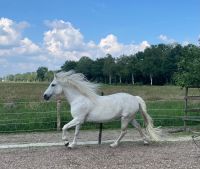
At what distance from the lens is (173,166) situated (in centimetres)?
731

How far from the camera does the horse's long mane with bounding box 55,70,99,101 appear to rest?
32.1 feet

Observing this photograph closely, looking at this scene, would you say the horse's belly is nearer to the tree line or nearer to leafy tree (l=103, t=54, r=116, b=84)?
the tree line

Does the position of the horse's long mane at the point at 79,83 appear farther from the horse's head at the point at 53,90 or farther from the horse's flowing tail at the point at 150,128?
the horse's flowing tail at the point at 150,128

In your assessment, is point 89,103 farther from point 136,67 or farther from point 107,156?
point 136,67

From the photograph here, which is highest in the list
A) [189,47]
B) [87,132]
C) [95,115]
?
[189,47]

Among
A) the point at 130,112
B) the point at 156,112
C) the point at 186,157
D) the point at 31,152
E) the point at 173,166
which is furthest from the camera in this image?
the point at 156,112

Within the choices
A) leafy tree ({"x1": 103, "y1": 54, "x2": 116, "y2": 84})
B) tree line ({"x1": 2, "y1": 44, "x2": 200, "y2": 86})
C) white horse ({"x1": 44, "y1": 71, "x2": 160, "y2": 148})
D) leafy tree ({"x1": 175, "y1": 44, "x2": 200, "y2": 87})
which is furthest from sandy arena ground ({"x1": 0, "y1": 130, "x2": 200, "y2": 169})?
leafy tree ({"x1": 103, "y1": 54, "x2": 116, "y2": 84})

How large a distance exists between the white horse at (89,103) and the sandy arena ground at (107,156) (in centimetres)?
42

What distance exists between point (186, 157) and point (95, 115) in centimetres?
241

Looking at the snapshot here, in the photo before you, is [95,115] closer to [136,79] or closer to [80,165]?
[80,165]

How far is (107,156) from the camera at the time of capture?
8.44 metres

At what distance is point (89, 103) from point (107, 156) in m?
1.65

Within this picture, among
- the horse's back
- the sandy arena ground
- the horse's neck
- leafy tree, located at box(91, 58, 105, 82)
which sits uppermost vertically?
leafy tree, located at box(91, 58, 105, 82)

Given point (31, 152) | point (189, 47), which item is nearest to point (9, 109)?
point (189, 47)
